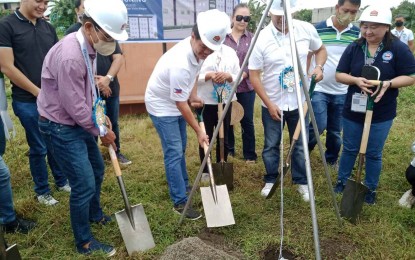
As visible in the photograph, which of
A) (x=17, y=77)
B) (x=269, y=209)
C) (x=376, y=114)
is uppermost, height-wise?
(x=17, y=77)

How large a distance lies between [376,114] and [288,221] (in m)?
1.19

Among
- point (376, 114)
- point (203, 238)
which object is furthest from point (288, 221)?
point (376, 114)

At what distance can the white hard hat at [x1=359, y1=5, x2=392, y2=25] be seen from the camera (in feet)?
9.14

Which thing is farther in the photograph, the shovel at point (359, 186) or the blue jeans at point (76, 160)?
the shovel at point (359, 186)

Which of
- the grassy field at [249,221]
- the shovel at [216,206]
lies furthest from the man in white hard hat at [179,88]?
the grassy field at [249,221]

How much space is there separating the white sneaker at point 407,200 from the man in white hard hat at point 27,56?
337 centimetres

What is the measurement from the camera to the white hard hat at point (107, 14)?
2.10m

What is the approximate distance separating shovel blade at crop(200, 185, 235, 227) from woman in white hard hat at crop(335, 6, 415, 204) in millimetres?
1267

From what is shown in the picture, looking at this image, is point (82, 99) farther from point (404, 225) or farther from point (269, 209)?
point (404, 225)

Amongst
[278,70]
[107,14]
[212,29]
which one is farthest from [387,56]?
[107,14]

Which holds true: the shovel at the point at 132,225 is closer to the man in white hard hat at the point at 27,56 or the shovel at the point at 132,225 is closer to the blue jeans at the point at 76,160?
the blue jeans at the point at 76,160

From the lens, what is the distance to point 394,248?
2.69 metres

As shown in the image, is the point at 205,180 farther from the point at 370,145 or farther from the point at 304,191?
the point at 370,145

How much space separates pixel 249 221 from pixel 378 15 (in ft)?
6.50
